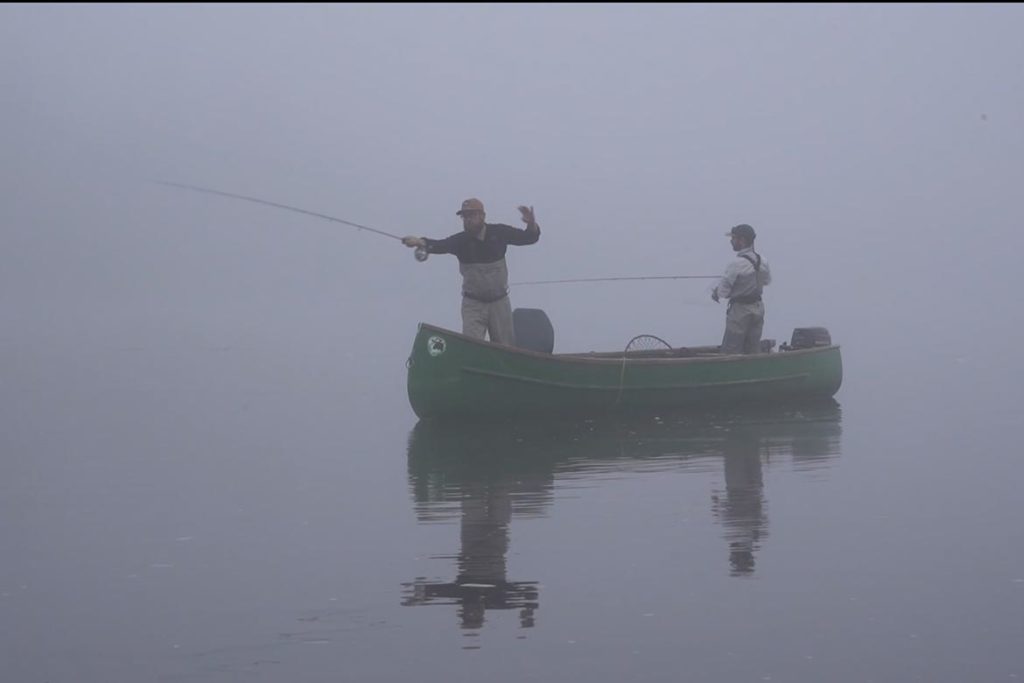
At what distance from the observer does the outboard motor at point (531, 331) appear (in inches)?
614

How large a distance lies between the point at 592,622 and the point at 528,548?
162 cm

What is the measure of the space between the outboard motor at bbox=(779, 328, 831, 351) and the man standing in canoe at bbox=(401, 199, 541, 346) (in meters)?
4.35

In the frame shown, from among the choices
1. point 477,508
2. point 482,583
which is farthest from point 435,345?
point 482,583

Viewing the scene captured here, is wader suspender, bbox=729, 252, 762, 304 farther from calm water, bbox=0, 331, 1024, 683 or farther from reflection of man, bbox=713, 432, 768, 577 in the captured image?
reflection of man, bbox=713, 432, 768, 577

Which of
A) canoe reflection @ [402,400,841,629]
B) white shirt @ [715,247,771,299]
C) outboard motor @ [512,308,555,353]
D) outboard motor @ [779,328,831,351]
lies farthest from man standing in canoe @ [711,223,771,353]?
outboard motor @ [512,308,555,353]

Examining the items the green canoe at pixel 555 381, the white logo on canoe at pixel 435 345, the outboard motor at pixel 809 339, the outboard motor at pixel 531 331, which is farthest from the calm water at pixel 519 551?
the outboard motor at pixel 809 339

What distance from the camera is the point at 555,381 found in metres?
14.6

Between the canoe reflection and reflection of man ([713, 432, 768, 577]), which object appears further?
reflection of man ([713, 432, 768, 577])

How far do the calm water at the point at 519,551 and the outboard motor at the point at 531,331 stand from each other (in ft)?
3.68

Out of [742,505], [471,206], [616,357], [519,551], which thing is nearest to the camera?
[519,551]

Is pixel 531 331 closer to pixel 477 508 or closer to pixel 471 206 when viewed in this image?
pixel 471 206

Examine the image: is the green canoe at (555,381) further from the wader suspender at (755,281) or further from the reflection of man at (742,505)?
the reflection of man at (742,505)

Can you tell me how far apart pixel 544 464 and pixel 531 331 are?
12.3 feet

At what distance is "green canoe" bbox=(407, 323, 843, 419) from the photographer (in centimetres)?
1417
